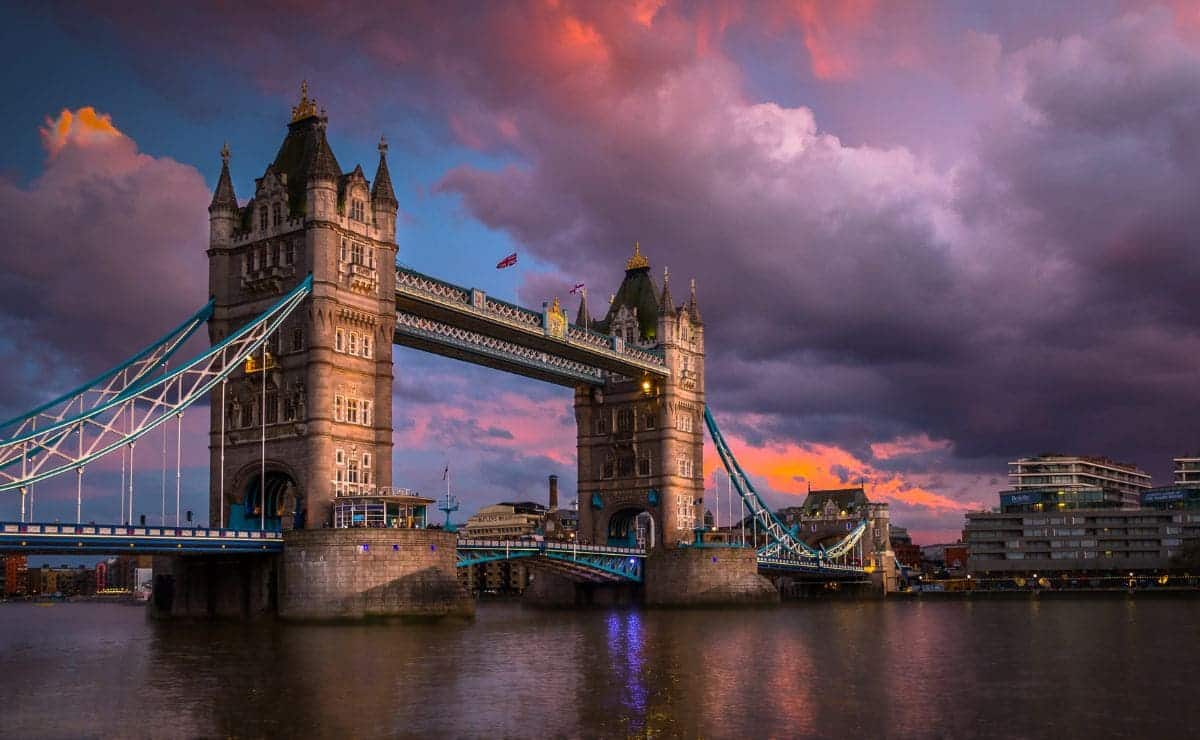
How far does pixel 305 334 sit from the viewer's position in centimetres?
7606

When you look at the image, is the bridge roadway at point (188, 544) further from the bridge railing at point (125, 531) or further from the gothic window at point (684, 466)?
the gothic window at point (684, 466)

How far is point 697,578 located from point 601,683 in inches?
2588

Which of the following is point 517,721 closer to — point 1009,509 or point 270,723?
point 270,723

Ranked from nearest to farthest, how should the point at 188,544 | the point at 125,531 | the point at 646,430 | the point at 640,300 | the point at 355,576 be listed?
the point at 125,531, the point at 188,544, the point at 355,576, the point at 646,430, the point at 640,300

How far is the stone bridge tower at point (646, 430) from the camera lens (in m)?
115

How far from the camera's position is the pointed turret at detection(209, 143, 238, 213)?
81000 millimetres

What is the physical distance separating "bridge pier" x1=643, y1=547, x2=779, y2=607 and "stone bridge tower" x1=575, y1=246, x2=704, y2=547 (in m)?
6.81

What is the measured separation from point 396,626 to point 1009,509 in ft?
→ 442

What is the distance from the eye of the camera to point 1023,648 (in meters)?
57.4

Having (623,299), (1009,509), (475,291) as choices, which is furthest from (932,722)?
(1009,509)

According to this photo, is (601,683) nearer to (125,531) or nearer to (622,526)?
(125,531)

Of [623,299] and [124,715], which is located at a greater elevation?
[623,299]

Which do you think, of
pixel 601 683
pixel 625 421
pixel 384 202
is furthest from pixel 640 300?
pixel 601 683

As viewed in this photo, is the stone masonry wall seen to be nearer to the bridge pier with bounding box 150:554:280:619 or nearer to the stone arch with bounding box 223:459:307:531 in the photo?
the bridge pier with bounding box 150:554:280:619
